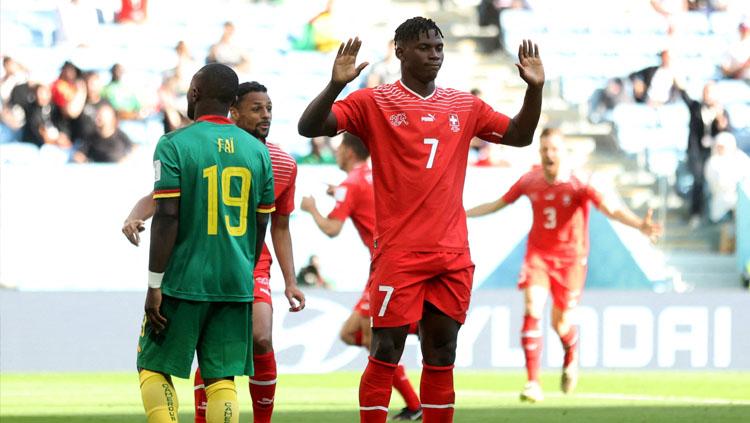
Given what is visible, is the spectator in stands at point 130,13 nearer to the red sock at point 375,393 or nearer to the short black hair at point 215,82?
the red sock at point 375,393

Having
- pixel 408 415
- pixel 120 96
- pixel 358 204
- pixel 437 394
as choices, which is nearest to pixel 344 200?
pixel 358 204

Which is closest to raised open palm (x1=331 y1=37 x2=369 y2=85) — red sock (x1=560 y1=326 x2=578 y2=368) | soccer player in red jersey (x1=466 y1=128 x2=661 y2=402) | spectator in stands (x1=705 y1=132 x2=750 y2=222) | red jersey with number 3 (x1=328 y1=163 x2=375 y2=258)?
red jersey with number 3 (x1=328 y1=163 x2=375 y2=258)

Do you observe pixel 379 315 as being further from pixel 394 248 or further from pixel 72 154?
pixel 72 154

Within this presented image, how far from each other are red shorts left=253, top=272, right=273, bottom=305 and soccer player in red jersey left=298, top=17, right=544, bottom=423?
1.06 metres

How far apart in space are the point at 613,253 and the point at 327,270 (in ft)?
10.1

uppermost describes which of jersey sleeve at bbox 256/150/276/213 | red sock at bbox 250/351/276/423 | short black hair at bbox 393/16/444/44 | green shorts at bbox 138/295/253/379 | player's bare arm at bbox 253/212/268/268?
short black hair at bbox 393/16/444/44

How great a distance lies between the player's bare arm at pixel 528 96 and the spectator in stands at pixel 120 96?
35.7 feet

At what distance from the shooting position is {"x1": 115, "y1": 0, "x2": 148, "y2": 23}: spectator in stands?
A: 18.7 meters

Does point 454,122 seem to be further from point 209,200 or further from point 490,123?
point 209,200

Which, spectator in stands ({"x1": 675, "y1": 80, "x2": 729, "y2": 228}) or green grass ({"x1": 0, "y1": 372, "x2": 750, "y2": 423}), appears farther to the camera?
spectator in stands ({"x1": 675, "y1": 80, "x2": 729, "y2": 228})

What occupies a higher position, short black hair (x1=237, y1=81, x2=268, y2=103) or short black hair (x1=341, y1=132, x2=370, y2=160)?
short black hair (x1=237, y1=81, x2=268, y2=103)

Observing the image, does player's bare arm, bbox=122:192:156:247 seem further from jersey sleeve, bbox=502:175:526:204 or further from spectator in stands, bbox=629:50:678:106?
spectator in stands, bbox=629:50:678:106

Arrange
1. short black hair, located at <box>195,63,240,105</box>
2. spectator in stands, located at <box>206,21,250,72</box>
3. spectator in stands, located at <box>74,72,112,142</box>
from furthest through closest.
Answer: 1. spectator in stands, located at <box>206,21,250,72</box>
2. spectator in stands, located at <box>74,72,112,142</box>
3. short black hair, located at <box>195,63,240,105</box>

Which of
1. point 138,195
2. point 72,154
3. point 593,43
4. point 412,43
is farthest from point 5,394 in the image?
point 593,43
